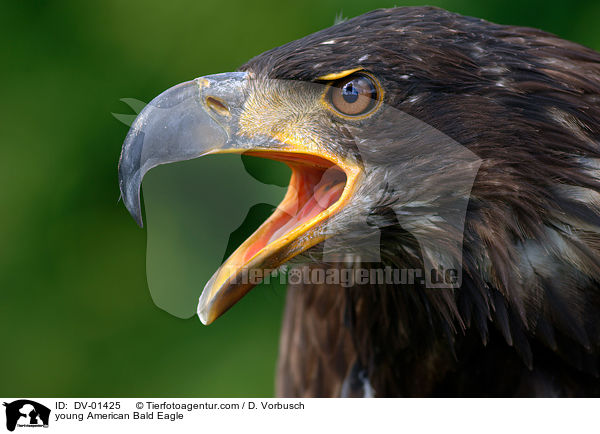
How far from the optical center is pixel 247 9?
11.3ft

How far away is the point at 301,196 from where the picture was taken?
2168mm

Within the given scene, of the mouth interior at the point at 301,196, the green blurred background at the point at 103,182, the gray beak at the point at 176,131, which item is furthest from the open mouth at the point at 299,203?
the green blurred background at the point at 103,182

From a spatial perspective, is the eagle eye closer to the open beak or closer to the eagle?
the eagle

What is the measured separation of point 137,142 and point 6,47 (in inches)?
74.2

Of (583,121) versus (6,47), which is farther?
(6,47)

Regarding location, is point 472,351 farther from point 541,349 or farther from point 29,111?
point 29,111

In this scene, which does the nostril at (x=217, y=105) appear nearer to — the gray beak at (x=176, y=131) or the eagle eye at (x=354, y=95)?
the gray beak at (x=176, y=131)

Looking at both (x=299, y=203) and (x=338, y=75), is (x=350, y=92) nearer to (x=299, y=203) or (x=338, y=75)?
(x=338, y=75)

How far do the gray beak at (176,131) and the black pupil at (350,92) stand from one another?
0.28m

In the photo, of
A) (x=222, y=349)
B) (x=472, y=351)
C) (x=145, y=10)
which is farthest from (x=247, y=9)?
(x=472, y=351)

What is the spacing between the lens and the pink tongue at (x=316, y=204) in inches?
79.4

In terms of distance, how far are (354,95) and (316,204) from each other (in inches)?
14.2
